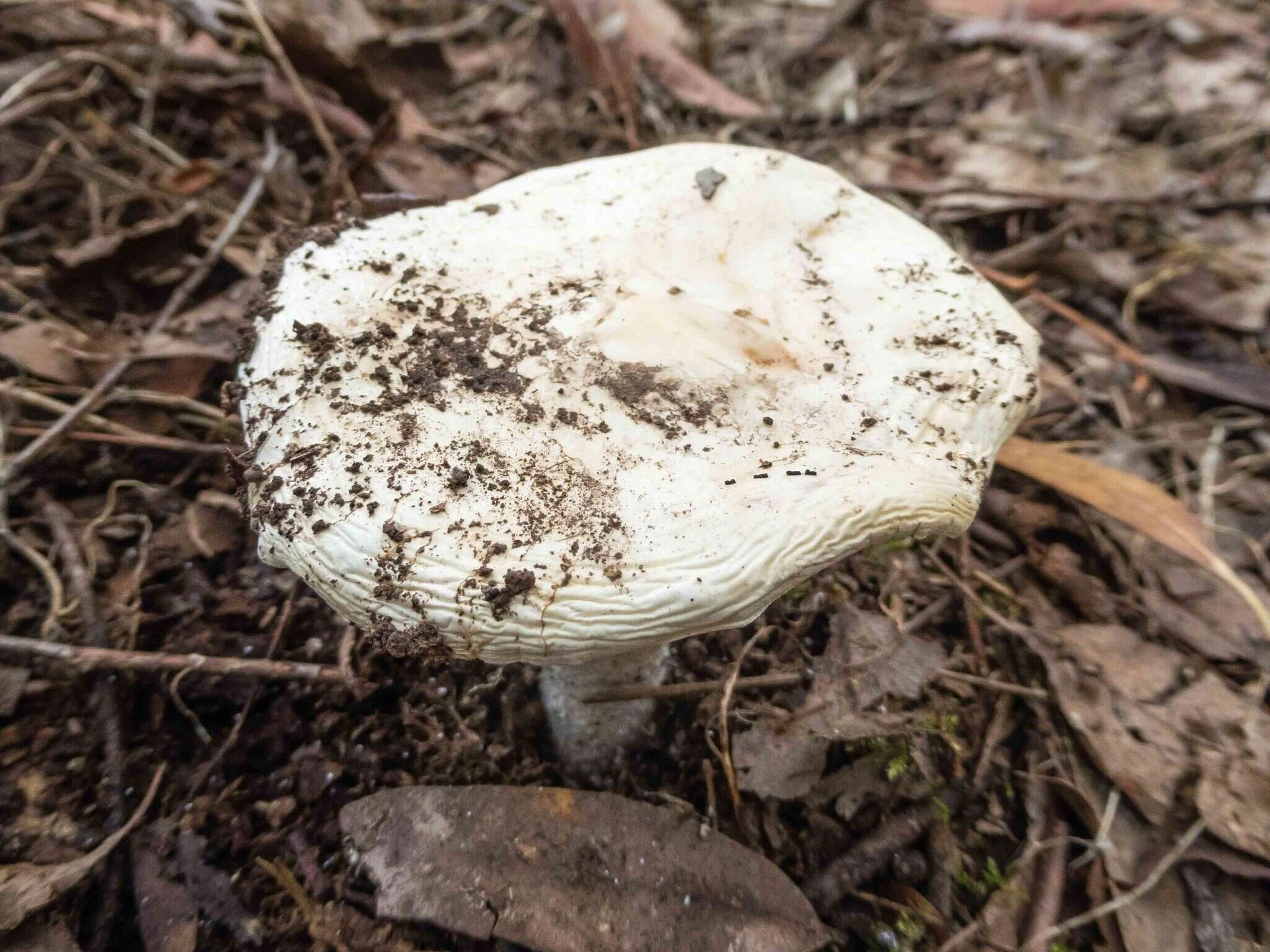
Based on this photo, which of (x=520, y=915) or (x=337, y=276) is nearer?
(x=520, y=915)

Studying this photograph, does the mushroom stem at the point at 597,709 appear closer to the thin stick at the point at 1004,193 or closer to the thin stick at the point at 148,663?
the thin stick at the point at 148,663

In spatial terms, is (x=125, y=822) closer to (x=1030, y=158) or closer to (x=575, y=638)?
(x=575, y=638)

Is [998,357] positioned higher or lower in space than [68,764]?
higher

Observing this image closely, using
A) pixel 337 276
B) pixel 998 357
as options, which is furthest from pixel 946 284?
pixel 337 276

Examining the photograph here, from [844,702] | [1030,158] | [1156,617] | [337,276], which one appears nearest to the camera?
[337,276]

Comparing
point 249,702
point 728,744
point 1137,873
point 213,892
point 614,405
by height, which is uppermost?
point 614,405

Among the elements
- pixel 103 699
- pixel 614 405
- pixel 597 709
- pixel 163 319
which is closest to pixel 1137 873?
pixel 597 709

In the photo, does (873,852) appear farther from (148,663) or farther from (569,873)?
(148,663)
